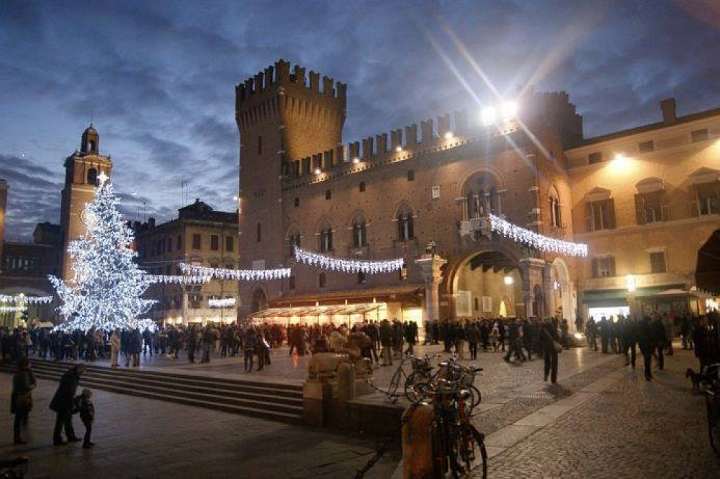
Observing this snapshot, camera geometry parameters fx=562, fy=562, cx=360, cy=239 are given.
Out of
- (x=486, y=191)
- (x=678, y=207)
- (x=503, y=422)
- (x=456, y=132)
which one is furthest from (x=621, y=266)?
(x=503, y=422)

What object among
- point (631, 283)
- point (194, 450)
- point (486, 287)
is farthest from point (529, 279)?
point (194, 450)

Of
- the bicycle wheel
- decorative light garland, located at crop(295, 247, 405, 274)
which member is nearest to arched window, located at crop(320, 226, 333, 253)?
decorative light garland, located at crop(295, 247, 405, 274)

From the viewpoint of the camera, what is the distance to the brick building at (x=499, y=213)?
87.3 feet

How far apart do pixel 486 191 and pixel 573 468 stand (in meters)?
22.7

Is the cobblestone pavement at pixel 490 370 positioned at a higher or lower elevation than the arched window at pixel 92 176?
lower

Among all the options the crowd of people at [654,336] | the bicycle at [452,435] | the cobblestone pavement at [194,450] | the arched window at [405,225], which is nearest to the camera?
the bicycle at [452,435]

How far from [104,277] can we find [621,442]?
78.8 ft

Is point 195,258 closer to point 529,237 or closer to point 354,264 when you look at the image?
point 354,264

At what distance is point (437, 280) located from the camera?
93.6 ft

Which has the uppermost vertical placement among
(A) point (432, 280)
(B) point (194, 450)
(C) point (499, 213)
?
(C) point (499, 213)

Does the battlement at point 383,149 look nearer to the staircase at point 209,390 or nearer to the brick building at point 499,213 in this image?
the brick building at point 499,213

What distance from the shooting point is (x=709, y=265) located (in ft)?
28.3

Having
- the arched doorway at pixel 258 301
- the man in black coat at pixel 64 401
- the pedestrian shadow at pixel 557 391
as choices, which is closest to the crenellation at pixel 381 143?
the arched doorway at pixel 258 301

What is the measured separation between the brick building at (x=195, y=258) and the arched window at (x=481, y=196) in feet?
88.6
